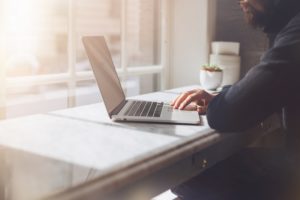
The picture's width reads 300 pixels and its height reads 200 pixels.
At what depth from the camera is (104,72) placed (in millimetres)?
1570

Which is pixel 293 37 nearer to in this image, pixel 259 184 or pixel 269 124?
pixel 259 184

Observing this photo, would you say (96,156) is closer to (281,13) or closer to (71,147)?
(71,147)

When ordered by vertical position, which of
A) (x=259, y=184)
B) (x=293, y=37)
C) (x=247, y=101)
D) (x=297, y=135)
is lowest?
(x=259, y=184)

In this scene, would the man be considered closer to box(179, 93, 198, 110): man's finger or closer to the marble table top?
box(179, 93, 198, 110): man's finger

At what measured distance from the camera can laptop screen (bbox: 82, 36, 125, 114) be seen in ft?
4.87

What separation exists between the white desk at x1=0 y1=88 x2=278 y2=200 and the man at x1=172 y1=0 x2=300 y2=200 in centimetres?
8

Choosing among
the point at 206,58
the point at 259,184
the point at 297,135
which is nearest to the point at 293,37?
the point at 297,135

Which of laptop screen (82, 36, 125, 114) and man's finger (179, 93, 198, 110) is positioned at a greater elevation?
laptop screen (82, 36, 125, 114)

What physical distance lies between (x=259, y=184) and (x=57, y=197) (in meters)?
0.84

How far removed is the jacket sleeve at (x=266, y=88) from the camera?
1239mm

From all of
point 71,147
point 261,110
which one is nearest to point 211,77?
point 261,110

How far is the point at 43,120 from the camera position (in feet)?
4.85

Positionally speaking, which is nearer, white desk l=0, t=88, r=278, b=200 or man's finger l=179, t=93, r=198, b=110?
white desk l=0, t=88, r=278, b=200

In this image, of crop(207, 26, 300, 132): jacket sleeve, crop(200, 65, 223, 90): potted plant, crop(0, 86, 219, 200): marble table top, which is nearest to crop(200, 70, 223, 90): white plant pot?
crop(200, 65, 223, 90): potted plant
